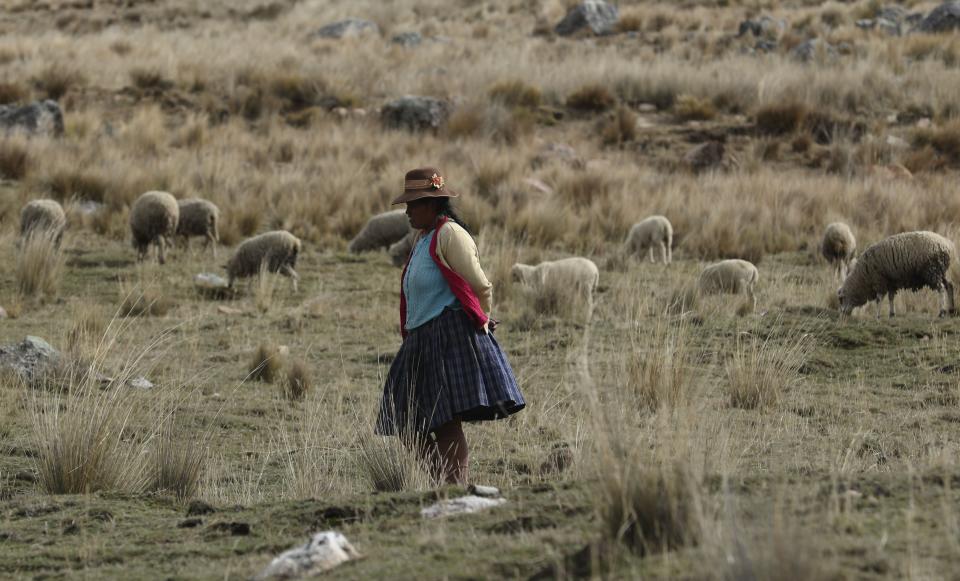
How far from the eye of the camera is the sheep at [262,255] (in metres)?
14.1

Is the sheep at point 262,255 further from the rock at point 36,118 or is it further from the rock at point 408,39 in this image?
the rock at point 408,39

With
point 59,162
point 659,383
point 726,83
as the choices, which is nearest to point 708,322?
point 659,383

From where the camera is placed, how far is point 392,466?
607 cm

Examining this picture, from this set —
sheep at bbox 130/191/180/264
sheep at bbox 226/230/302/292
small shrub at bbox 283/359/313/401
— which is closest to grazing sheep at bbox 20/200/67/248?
sheep at bbox 130/191/180/264

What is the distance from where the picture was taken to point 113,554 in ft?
Answer: 15.9

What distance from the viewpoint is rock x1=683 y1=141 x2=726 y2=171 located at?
21562mm

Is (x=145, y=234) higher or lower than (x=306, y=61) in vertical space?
lower

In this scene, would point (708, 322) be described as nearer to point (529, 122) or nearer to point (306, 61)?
point (529, 122)

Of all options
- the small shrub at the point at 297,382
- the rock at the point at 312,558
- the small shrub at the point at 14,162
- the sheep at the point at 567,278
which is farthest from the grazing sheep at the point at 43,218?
the rock at the point at 312,558

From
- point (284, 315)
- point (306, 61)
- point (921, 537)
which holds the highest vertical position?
point (306, 61)

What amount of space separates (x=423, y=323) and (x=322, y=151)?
16353 millimetres

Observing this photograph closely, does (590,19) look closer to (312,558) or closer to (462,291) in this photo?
(462,291)

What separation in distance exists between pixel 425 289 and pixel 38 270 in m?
8.82

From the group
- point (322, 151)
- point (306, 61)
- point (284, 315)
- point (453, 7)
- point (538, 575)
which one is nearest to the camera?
point (538, 575)
